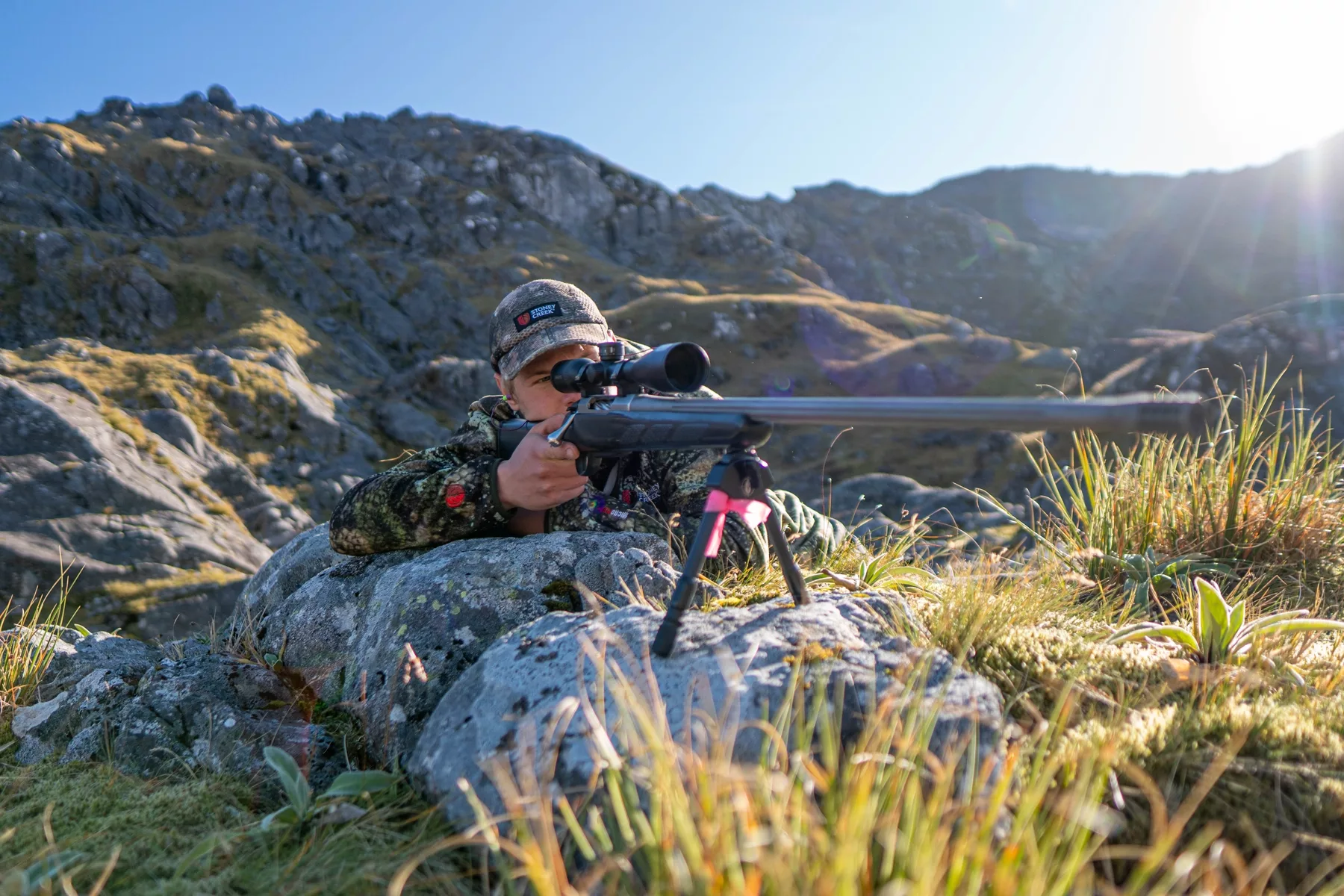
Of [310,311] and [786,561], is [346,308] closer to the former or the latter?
[310,311]

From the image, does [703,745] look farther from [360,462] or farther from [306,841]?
[360,462]

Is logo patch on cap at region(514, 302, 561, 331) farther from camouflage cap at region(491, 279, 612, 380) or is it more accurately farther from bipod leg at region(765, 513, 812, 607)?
bipod leg at region(765, 513, 812, 607)

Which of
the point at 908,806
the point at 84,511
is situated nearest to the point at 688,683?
the point at 908,806

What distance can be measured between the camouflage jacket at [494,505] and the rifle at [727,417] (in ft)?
2.15

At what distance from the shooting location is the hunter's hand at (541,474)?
405 cm

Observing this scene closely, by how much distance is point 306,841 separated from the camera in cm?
251

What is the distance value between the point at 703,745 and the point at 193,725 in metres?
2.80

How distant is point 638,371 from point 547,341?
48.8 inches

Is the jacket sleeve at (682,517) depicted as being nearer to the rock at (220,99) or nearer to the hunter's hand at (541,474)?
the hunter's hand at (541,474)

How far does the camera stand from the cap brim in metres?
4.55

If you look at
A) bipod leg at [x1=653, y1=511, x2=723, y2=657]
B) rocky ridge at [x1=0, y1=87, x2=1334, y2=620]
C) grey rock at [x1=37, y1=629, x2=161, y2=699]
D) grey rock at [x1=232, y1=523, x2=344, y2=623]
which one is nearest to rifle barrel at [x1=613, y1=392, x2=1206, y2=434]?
bipod leg at [x1=653, y1=511, x2=723, y2=657]

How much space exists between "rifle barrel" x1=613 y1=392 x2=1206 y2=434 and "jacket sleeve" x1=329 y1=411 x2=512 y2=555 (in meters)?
2.60

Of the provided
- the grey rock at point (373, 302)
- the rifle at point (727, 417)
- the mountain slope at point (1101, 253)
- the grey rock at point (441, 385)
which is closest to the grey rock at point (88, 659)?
the rifle at point (727, 417)

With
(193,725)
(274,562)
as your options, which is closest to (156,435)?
(274,562)
